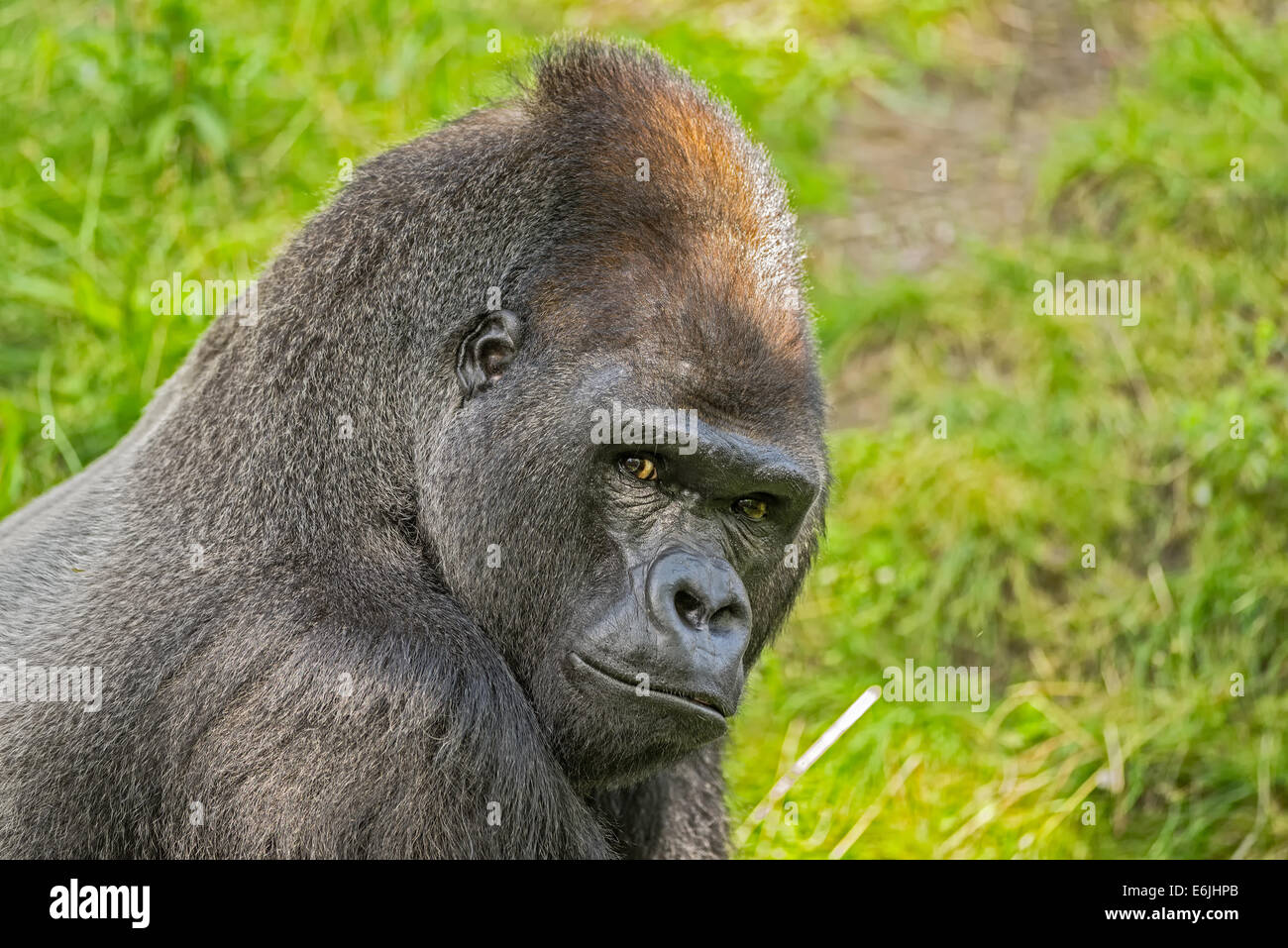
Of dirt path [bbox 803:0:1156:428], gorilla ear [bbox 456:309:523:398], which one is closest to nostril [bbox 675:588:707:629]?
gorilla ear [bbox 456:309:523:398]

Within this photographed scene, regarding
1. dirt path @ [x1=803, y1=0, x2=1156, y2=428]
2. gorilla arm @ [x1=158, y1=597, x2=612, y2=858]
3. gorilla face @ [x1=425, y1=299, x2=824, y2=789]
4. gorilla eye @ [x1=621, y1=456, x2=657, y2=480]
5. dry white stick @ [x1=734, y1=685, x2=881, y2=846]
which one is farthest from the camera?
dirt path @ [x1=803, y1=0, x2=1156, y2=428]

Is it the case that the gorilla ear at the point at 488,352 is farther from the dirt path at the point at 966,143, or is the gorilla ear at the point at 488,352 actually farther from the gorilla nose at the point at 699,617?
the dirt path at the point at 966,143

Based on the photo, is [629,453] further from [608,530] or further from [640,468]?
[608,530]

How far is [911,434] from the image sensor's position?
7.48 metres

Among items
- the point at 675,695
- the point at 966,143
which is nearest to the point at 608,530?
the point at 675,695

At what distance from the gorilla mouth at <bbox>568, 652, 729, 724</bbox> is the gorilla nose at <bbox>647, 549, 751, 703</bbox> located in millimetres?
40

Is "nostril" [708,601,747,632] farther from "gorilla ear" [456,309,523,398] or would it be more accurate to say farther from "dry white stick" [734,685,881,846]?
"dry white stick" [734,685,881,846]

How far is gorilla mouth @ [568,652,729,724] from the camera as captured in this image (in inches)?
150

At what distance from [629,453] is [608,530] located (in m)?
0.20

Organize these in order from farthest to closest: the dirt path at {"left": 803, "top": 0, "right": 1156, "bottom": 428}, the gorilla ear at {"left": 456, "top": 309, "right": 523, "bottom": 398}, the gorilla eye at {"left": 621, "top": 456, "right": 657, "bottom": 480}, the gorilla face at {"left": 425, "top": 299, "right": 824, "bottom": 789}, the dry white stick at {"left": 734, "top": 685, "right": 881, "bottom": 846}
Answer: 1. the dirt path at {"left": 803, "top": 0, "right": 1156, "bottom": 428}
2. the dry white stick at {"left": 734, "top": 685, "right": 881, "bottom": 846}
3. the gorilla ear at {"left": 456, "top": 309, "right": 523, "bottom": 398}
4. the gorilla eye at {"left": 621, "top": 456, "right": 657, "bottom": 480}
5. the gorilla face at {"left": 425, "top": 299, "right": 824, "bottom": 789}

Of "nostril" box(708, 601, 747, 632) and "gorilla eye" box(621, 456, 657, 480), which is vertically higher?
"gorilla eye" box(621, 456, 657, 480)

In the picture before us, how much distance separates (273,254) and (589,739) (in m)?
1.77

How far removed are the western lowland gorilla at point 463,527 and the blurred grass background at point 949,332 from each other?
107 cm

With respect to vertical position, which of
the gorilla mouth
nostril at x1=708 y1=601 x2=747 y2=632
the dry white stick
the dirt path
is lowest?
the dry white stick
